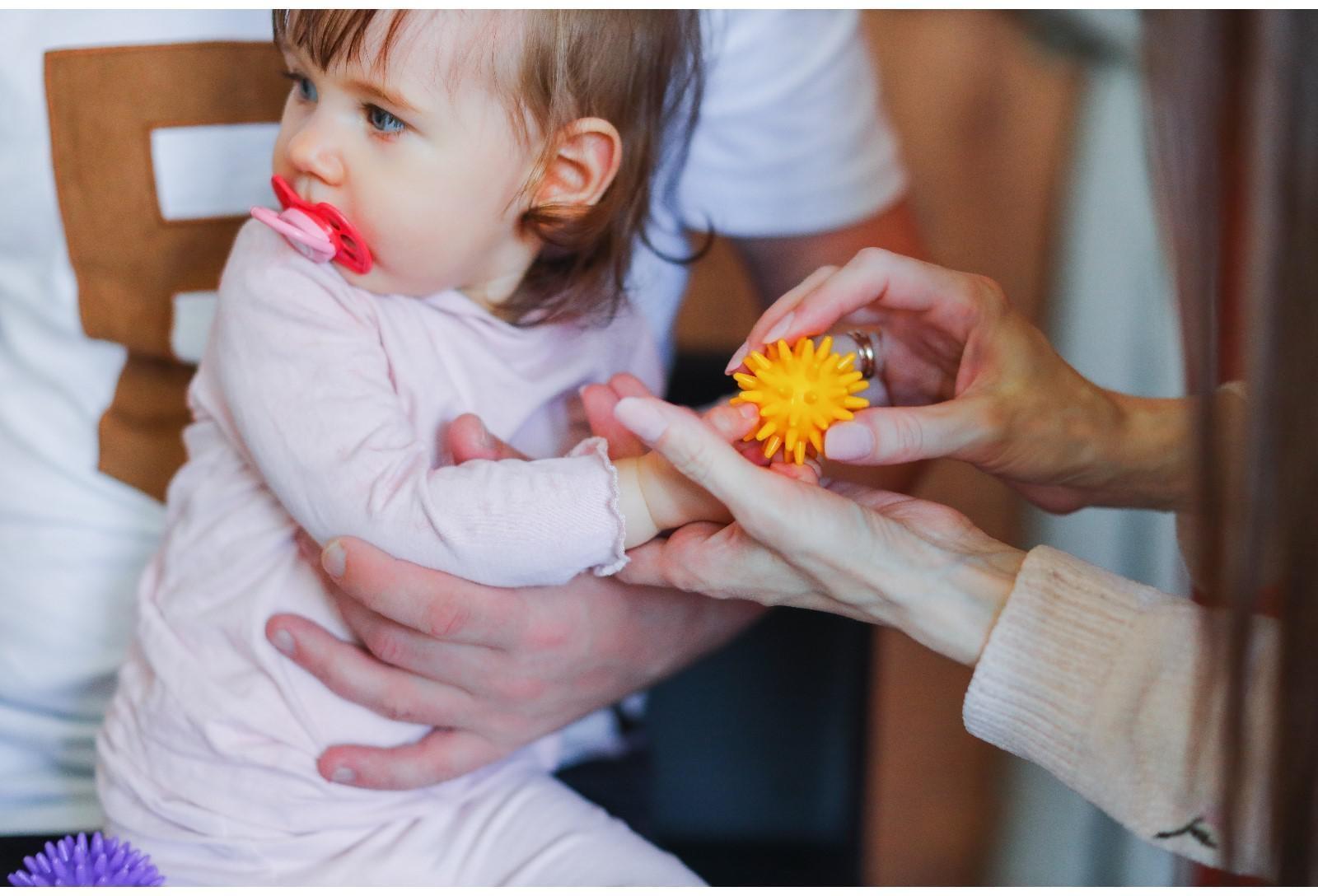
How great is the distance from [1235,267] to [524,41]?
42 cm

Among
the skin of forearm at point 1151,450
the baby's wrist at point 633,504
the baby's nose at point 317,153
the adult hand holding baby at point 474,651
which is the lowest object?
the adult hand holding baby at point 474,651

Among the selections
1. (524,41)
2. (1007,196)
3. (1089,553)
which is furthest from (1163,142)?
(1007,196)

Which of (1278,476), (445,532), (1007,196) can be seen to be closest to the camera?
(1278,476)

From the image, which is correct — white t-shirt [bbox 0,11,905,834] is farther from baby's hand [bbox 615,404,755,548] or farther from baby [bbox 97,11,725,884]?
baby's hand [bbox 615,404,755,548]

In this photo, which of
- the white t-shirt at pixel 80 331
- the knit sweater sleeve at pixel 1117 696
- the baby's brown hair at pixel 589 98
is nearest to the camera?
the knit sweater sleeve at pixel 1117 696

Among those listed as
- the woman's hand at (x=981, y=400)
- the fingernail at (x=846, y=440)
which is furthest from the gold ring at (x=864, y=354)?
the fingernail at (x=846, y=440)

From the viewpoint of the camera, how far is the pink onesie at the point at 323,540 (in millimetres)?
688

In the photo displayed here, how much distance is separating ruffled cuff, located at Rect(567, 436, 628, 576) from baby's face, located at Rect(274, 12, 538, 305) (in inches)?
6.0

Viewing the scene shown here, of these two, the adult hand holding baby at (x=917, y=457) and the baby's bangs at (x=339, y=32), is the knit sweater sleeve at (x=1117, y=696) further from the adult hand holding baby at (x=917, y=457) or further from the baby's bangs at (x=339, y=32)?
the baby's bangs at (x=339, y=32)

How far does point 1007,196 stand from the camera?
179 centimetres

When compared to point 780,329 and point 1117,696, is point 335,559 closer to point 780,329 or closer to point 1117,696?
point 780,329

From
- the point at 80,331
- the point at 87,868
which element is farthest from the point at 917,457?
the point at 80,331

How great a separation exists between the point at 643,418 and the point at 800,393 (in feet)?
0.30

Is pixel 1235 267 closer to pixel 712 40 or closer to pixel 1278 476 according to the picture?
pixel 1278 476
